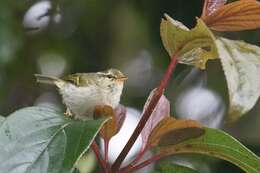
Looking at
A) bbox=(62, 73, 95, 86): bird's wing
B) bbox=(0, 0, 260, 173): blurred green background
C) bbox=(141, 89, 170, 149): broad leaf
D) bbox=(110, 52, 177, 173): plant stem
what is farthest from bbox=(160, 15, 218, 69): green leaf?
bbox=(0, 0, 260, 173): blurred green background

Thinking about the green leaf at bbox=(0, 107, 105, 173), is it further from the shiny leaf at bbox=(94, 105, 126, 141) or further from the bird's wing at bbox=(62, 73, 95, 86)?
the bird's wing at bbox=(62, 73, 95, 86)

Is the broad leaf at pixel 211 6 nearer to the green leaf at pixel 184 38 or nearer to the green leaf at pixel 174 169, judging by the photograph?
the green leaf at pixel 184 38

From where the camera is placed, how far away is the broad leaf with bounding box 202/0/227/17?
903 mm

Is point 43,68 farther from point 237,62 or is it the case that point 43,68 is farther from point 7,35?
point 237,62

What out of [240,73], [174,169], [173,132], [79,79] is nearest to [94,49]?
[79,79]

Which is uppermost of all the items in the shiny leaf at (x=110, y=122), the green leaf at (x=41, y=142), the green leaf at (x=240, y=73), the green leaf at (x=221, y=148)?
the green leaf at (x=240, y=73)

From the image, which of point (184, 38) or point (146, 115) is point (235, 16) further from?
point (146, 115)

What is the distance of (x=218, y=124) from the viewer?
2.63 m

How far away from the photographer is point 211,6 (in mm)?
918

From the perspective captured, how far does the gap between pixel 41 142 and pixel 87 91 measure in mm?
500

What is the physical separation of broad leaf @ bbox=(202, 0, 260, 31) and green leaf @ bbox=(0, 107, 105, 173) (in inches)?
8.8

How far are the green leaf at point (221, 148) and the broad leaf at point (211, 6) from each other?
0.20 metres

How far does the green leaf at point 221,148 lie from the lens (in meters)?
0.97

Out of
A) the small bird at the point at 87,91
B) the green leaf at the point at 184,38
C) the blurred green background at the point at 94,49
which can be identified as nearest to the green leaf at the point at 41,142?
the green leaf at the point at 184,38
